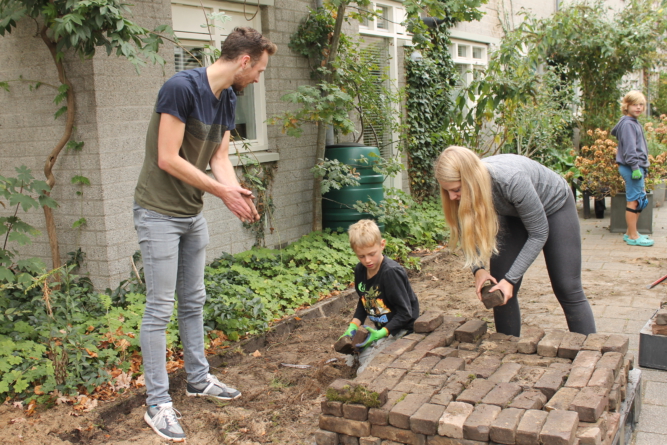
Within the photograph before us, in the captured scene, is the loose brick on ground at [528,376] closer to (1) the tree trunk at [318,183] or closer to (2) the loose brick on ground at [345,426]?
(2) the loose brick on ground at [345,426]

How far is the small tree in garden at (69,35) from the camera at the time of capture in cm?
446

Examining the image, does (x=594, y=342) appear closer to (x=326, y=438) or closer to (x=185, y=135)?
(x=326, y=438)

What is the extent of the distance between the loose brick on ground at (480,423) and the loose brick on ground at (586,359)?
63 cm

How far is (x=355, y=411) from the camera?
2693mm

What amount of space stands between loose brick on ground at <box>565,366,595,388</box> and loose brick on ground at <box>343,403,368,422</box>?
0.91m

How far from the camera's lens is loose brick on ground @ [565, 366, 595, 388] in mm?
2756

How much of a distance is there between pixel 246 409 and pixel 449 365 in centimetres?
124

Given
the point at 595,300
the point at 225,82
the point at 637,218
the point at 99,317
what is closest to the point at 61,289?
the point at 99,317

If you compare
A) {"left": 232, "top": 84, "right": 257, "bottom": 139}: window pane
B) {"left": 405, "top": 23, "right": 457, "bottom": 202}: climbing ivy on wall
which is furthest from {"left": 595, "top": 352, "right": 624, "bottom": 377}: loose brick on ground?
{"left": 405, "top": 23, "right": 457, "bottom": 202}: climbing ivy on wall

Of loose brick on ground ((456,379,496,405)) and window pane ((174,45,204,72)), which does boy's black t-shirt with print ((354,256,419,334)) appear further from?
window pane ((174,45,204,72))

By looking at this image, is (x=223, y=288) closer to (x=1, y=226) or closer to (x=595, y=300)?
(x=1, y=226)

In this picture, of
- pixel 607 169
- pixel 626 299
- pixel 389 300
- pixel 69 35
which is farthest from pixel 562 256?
pixel 607 169

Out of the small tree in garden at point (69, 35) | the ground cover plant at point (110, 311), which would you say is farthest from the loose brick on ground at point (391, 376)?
the small tree in garden at point (69, 35)

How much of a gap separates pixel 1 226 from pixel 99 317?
0.90m
